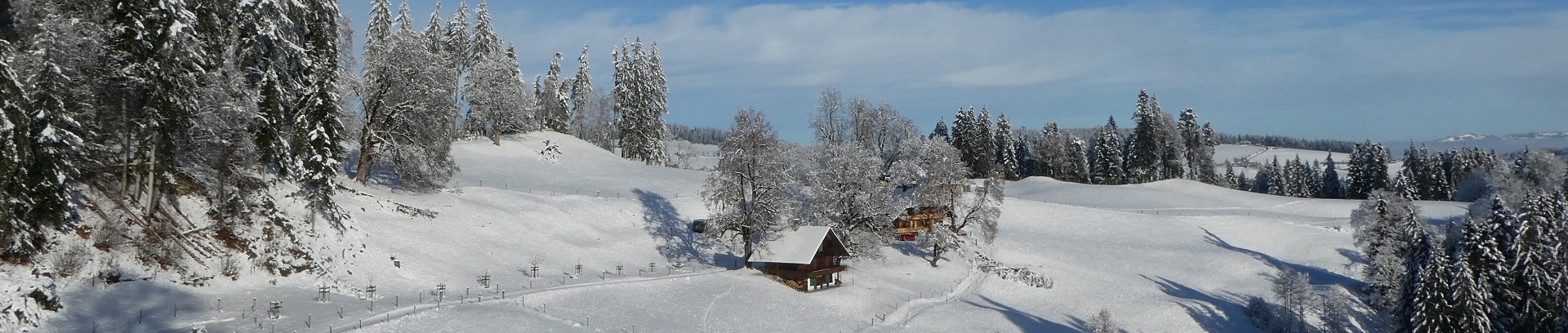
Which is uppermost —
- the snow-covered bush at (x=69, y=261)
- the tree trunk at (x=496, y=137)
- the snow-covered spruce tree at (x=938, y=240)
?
the tree trunk at (x=496, y=137)

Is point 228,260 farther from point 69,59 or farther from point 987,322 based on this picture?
point 987,322

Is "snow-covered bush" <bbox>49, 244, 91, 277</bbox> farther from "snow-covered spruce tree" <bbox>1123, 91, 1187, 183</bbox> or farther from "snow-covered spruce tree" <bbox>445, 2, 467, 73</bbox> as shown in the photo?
"snow-covered spruce tree" <bbox>1123, 91, 1187, 183</bbox>

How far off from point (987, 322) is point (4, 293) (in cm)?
3402

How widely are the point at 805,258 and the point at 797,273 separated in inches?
45.4

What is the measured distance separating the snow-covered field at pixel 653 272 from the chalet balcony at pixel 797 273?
102 centimetres

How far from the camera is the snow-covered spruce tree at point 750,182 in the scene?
44.1 m

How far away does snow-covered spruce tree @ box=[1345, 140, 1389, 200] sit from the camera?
94.6 meters

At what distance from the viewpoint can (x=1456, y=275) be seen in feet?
125

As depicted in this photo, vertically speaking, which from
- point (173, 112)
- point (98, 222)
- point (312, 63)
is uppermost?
point (312, 63)

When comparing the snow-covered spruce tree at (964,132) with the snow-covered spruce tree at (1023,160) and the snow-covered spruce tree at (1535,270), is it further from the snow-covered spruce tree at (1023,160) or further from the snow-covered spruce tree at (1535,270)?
the snow-covered spruce tree at (1535,270)

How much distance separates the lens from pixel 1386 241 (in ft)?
157

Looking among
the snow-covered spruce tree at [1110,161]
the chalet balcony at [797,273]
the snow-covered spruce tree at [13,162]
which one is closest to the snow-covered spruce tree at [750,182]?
the chalet balcony at [797,273]

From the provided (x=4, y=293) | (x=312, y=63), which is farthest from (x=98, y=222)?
(x=312, y=63)

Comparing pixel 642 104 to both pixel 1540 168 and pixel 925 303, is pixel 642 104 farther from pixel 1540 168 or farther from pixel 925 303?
pixel 1540 168
